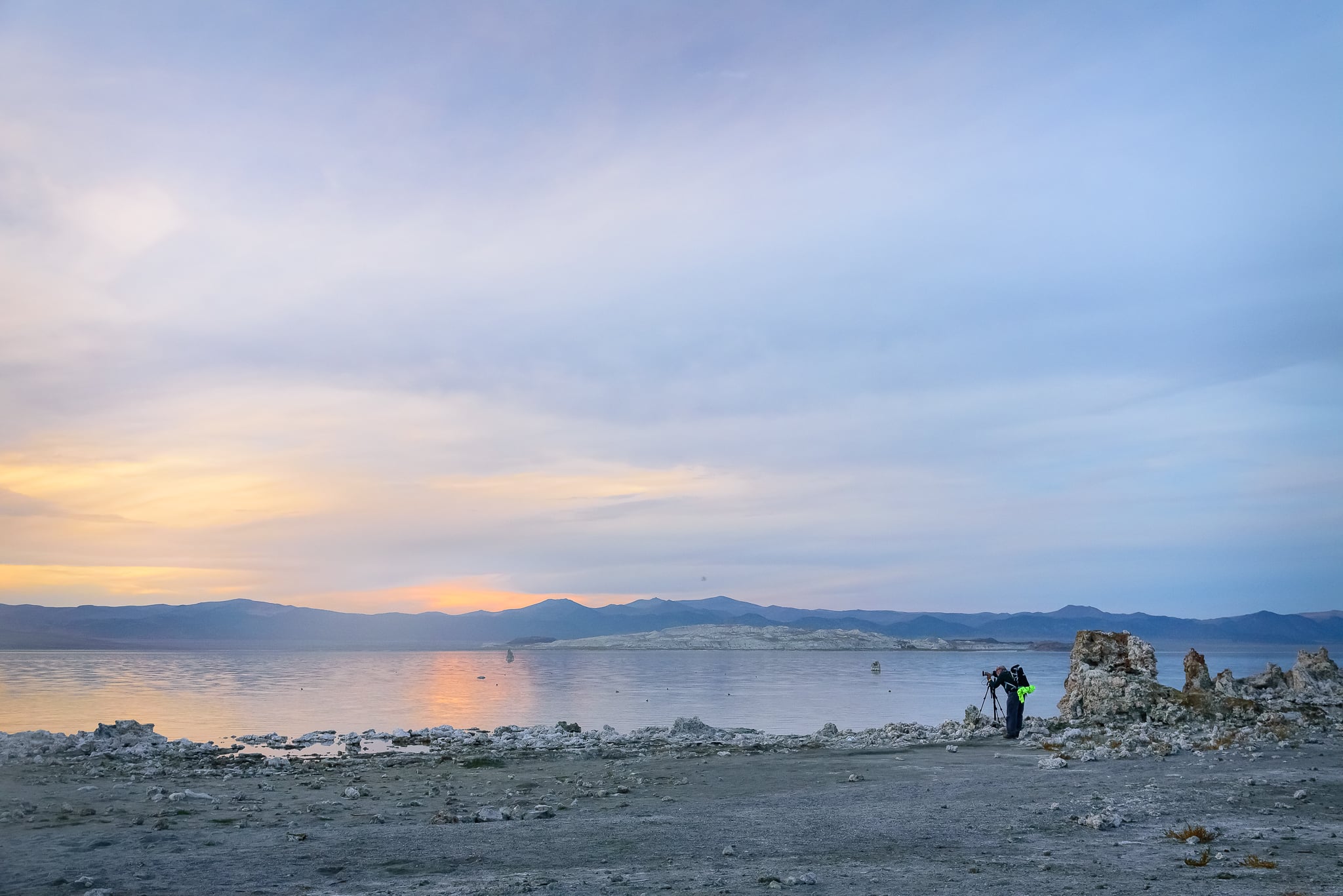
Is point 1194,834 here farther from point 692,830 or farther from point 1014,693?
point 1014,693

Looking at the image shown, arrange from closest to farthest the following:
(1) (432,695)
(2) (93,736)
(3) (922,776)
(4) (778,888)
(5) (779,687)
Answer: (4) (778,888)
(3) (922,776)
(2) (93,736)
(1) (432,695)
(5) (779,687)

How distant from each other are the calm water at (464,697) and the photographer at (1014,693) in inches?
374

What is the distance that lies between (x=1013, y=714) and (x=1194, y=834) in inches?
577

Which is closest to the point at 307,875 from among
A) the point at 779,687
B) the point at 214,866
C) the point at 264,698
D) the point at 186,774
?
the point at 214,866

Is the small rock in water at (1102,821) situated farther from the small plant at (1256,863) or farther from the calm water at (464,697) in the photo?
the calm water at (464,697)

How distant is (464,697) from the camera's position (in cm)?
5678

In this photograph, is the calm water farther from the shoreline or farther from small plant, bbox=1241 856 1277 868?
small plant, bbox=1241 856 1277 868

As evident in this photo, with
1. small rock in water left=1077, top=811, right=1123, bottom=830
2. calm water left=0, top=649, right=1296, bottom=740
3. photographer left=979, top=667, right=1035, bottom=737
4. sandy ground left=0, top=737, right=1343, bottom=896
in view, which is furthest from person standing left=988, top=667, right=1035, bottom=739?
small rock in water left=1077, top=811, right=1123, bottom=830

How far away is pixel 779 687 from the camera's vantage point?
64938mm

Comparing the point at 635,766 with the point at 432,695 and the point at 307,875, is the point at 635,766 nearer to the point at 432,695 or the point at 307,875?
the point at 307,875

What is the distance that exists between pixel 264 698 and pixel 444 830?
131ft

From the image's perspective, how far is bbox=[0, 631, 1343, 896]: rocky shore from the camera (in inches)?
436

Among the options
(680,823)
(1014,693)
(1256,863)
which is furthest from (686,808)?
(1014,693)

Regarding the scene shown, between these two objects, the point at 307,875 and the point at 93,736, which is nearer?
the point at 307,875
